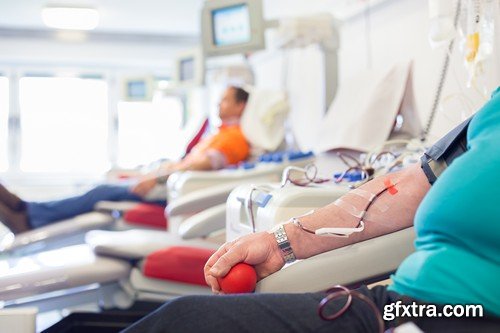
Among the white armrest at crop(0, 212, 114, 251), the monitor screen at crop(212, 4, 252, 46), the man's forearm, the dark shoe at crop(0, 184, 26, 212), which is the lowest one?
the white armrest at crop(0, 212, 114, 251)

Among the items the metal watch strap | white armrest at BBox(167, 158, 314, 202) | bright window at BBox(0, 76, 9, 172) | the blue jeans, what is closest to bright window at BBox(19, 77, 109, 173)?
bright window at BBox(0, 76, 9, 172)

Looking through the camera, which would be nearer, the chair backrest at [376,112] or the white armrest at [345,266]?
the white armrest at [345,266]

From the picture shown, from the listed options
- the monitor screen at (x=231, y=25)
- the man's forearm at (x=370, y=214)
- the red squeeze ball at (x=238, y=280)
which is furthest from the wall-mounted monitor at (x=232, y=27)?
the red squeeze ball at (x=238, y=280)

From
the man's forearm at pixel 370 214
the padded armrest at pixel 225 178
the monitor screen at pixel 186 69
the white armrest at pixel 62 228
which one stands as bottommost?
the white armrest at pixel 62 228

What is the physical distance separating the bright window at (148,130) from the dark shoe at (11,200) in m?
3.12

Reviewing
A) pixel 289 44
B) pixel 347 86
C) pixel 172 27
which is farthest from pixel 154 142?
pixel 347 86

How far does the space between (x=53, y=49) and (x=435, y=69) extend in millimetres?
4472

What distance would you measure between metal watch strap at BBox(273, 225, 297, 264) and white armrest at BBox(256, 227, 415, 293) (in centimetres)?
2

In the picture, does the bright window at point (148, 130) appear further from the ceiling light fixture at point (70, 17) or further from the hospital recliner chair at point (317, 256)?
the hospital recliner chair at point (317, 256)

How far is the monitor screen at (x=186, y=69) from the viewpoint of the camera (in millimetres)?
4293

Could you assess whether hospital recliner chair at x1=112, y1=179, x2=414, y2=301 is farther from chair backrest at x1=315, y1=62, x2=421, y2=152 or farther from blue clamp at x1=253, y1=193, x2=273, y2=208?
chair backrest at x1=315, y1=62, x2=421, y2=152

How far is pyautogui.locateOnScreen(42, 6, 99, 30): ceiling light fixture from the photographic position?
15.8 ft

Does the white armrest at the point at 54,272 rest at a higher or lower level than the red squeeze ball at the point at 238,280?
lower

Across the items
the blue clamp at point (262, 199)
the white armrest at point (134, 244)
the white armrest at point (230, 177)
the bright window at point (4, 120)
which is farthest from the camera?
the bright window at point (4, 120)
